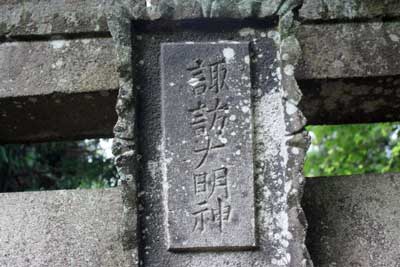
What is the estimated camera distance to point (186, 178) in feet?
7.13

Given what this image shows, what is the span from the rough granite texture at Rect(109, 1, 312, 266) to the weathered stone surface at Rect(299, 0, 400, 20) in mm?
344

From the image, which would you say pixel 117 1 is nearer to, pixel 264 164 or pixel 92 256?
pixel 264 164

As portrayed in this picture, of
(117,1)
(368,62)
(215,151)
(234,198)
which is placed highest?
(117,1)

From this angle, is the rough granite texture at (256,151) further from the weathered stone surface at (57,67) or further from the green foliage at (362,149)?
the green foliage at (362,149)

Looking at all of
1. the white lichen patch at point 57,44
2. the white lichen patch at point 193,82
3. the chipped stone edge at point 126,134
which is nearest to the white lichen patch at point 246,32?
the white lichen patch at point 193,82

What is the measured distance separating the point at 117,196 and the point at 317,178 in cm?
86

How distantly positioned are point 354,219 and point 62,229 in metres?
1.21

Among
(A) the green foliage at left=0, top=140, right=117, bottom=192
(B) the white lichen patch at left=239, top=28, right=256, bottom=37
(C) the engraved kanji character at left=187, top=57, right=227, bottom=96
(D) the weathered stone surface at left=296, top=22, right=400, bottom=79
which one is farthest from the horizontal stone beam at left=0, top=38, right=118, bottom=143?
(A) the green foliage at left=0, top=140, right=117, bottom=192

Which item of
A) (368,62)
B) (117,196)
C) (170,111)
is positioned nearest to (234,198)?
(170,111)

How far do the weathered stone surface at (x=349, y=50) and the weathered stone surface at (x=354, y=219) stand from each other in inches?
17.8

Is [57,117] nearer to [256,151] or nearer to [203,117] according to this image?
[203,117]

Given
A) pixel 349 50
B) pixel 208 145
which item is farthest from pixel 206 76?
pixel 349 50

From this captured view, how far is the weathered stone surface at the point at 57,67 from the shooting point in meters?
2.52

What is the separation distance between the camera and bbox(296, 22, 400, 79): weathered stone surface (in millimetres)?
2488
